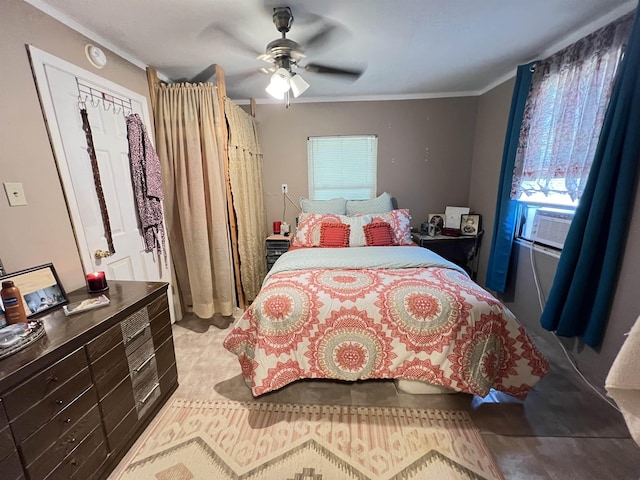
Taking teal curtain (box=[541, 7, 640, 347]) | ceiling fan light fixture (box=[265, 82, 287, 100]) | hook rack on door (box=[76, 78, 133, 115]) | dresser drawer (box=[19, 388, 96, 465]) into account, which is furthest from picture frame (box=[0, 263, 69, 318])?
teal curtain (box=[541, 7, 640, 347])

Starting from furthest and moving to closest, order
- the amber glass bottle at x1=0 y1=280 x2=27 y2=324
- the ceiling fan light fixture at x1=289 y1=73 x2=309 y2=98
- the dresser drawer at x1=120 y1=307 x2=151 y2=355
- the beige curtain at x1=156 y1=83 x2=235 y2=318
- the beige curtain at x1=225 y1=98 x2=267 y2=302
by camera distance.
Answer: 1. the beige curtain at x1=225 y1=98 x2=267 y2=302
2. the beige curtain at x1=156 y1=83 x2=235 y2=318
3. the ceiling fan light fixture at x1=289 y1=73 x2=309 y2=98
4. the dresser drawer at x1=120 y1=307 x2=151 y2=355
5. the amber glass bottle at x1=0 y1=280 x2=27 y2=324

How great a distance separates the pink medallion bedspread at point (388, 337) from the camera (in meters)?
1.52

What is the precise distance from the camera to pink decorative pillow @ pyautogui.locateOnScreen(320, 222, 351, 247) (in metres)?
2.67

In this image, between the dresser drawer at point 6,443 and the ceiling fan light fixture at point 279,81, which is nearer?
the dresser drawer at point 6,443

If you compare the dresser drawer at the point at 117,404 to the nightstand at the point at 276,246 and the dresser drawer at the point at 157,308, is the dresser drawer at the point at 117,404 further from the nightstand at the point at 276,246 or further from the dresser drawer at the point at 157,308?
the nightstand at the point at 276,246

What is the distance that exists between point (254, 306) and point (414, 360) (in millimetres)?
1039

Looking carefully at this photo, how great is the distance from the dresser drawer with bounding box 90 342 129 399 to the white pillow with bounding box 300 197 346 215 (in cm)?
221

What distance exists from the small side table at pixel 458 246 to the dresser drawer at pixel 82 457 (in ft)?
10.0

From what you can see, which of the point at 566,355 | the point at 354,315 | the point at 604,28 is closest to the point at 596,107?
the point at 604,28

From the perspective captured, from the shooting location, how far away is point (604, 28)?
167cm

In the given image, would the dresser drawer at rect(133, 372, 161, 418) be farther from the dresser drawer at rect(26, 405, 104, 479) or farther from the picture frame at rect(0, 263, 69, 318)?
the picture frame at rect(0, 263, 69, 318)

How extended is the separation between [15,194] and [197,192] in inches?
46.3

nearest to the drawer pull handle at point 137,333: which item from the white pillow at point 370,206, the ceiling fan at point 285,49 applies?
the ceiling fan at point 285,49

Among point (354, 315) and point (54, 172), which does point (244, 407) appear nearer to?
point (354, 315)
